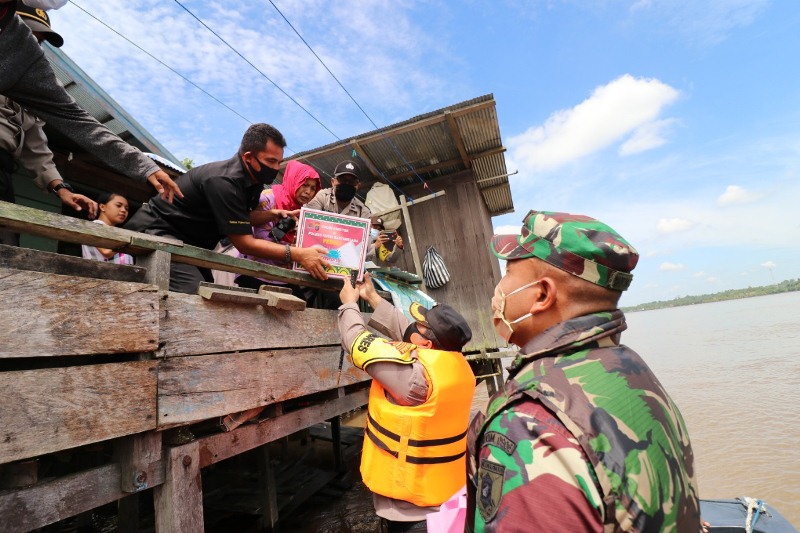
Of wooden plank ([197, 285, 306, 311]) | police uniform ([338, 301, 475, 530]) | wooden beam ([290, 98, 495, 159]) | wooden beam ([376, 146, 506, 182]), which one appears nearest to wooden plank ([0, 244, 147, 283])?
wooden plank ([197, 285, 306, 311])

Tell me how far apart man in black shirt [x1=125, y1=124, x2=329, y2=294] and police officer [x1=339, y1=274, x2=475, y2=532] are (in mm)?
1146

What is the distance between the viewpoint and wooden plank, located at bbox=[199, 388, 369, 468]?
2283mm

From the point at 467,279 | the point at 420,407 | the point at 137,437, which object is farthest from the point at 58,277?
the point at 467,279

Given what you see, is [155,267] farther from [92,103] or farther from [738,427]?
[738,427]

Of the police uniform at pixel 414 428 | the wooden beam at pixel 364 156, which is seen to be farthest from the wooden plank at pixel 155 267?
the wooden beam at pixel 364 156

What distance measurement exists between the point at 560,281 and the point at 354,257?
221 centimetres

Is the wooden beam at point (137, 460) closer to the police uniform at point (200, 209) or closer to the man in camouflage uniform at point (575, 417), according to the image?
the police uniform at point (200, 209)

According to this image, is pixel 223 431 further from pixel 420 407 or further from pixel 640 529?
pixel 640 529

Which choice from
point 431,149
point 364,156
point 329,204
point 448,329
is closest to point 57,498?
point 448,329

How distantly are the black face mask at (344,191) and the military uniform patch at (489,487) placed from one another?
4.19 m

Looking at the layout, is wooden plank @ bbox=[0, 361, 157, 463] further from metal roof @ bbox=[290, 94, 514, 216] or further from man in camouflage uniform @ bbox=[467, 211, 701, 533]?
metal roof @ bbox=[290, 94, 514, 216]

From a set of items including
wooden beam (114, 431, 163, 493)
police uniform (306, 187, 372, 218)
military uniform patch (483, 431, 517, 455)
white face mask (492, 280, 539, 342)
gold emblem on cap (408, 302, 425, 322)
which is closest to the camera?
military uniform patch (483, 431, 517, 455)

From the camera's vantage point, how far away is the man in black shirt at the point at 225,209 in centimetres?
281

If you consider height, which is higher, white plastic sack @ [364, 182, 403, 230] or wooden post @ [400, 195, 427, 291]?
white plastic sack @ [364, 182, 403, 230]
